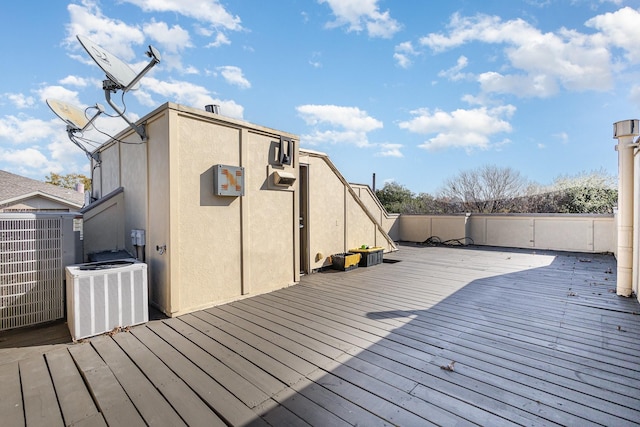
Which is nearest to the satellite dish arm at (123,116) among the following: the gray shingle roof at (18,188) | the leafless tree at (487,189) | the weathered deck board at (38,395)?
the weathered deck board at (38,395)

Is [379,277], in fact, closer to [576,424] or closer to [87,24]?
[576,424]

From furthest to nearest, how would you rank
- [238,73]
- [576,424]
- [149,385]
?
1. [238,73]
2. [149,385]
3. [576,424]

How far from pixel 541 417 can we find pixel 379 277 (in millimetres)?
3739

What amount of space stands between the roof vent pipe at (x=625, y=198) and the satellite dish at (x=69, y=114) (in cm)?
900

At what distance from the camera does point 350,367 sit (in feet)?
7.00

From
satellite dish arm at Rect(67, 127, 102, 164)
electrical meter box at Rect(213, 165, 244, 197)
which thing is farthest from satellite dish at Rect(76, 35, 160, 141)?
satellite dish arm at Rect(67, 127, 102, 164)

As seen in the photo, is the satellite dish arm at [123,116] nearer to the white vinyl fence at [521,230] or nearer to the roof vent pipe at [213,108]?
the roof vent pipe at [213,108]

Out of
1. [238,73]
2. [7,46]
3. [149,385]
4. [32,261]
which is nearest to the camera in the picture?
[149,385]

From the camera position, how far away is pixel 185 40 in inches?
218

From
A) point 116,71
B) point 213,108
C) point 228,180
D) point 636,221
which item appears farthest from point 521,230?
point 116,71

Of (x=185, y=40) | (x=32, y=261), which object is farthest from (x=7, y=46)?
(x=32, y=261)

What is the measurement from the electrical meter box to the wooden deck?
1542mm

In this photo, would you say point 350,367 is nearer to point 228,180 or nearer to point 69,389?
point 69,389

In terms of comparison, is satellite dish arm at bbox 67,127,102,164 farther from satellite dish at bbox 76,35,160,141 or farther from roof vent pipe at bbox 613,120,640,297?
roof vent pipe at bbox 613,120,640,297
